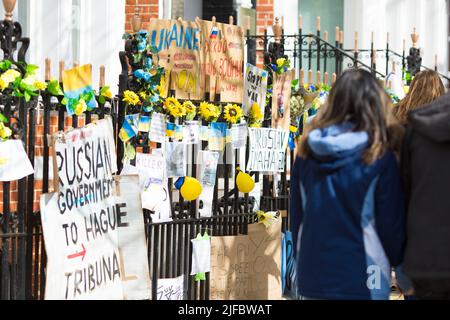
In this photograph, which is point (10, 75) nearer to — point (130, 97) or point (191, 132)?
point (130, 97)

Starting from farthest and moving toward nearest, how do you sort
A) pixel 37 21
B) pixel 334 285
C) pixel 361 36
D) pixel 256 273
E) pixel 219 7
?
pixel 361 36 → pixel 219 7 → pixel 37 21 → pixel 256 273 → pixel 334 285

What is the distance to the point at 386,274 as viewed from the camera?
5.07 m

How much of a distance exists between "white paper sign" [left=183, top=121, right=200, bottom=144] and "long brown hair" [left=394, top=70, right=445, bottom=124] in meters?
1.54

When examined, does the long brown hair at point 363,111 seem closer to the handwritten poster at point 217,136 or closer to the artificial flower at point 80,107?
the artificial flower at point 80,107

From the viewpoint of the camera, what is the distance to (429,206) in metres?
4.84

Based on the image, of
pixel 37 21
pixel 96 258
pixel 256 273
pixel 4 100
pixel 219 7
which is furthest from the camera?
pixel 219 7

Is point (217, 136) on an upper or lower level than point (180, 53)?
lower

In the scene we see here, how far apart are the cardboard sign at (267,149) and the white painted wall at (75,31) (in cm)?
166

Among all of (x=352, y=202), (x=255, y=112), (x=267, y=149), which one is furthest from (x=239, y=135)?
(x=352, y=202)

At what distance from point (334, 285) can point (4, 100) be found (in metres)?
2.36

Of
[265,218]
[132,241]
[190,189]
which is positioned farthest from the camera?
[265,218]

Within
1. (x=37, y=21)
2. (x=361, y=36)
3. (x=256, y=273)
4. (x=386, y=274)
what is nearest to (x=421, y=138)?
(x=386, y=274)

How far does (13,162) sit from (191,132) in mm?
2016

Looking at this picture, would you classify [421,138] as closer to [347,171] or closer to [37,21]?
[347,171]
